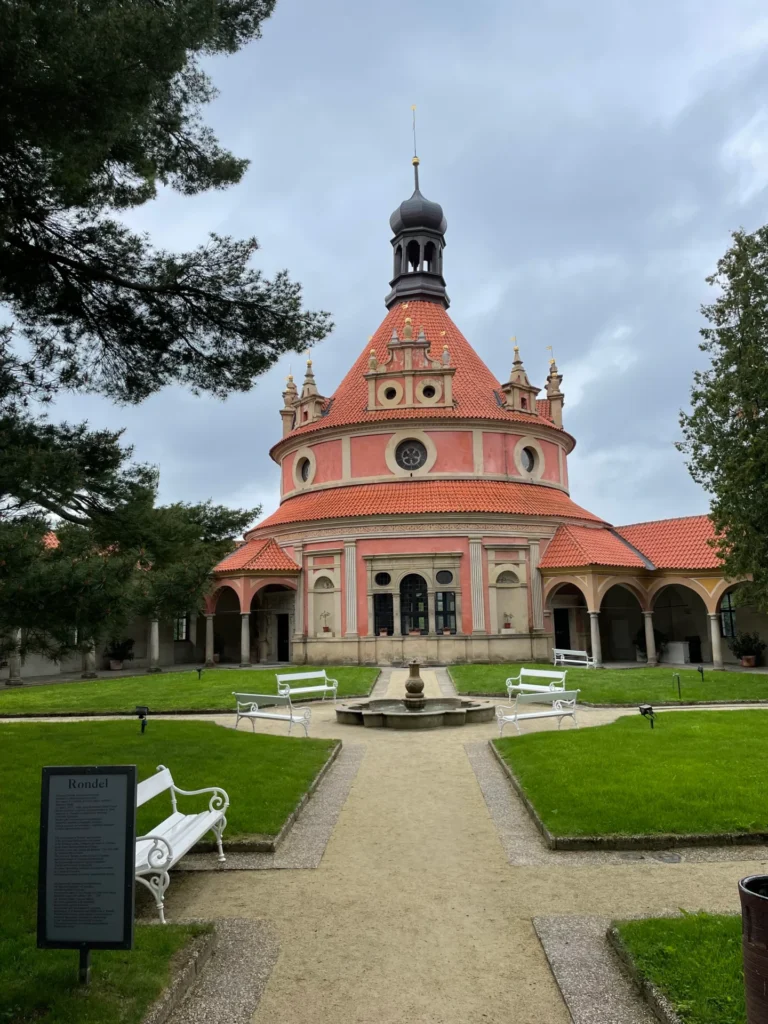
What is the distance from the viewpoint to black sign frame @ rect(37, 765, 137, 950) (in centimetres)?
511

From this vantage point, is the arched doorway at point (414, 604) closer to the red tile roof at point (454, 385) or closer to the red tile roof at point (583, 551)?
the red tile roof at point (583, 551)

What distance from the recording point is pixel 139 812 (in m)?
9.36

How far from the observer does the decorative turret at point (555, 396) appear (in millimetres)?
40938

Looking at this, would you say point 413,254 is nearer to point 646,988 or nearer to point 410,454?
point 410,454

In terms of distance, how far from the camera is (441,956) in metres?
5.91

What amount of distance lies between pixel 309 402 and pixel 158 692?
61.8 ft

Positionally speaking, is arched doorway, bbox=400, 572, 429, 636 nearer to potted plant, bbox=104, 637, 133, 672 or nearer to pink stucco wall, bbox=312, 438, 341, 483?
pink stucco wall, bbox=312, 438, 341, 483

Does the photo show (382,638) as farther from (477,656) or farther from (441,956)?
(441,956)

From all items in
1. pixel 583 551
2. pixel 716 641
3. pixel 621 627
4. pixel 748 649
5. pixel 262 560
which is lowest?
pixel 748 649

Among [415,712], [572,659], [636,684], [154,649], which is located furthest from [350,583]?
[415,712]

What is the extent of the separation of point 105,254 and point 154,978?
30.8 ft

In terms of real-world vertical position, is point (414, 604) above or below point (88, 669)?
above

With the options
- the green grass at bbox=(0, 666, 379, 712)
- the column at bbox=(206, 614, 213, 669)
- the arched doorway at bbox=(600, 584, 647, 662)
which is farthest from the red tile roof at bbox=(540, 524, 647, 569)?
the column at bbox=(206, 614, 213, 669)

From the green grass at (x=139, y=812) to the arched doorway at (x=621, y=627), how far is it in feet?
82.5
